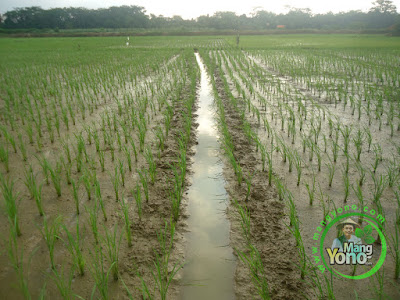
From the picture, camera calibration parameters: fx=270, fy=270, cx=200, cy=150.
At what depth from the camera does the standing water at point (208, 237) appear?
177cm

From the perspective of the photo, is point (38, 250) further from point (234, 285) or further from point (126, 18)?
point (126, 18)

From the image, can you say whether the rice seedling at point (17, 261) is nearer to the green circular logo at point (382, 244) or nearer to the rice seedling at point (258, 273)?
the rice seedling at point (258, 273)

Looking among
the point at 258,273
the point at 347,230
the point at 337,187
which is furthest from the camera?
the point at 337,187

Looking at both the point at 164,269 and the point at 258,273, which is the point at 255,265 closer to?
the point at 258,273

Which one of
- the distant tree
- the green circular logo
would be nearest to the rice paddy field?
the green circular logo

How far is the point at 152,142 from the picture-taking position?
3873 mm

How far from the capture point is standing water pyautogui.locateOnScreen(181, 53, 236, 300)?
177cm

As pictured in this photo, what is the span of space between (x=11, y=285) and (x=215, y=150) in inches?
105

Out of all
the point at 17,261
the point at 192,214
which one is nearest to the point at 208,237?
the point at 192,214

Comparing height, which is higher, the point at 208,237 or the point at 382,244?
the point at 382,244

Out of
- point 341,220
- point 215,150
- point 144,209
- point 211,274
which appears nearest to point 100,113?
point 215,150

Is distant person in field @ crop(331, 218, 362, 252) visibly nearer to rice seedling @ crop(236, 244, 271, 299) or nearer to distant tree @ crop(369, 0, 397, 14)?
rice seedling @ crop(236, 244, 271, 299)

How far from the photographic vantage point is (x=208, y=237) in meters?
2.23

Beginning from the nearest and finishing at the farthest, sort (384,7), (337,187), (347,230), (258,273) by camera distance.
Answer: (258,273) → (347,230) → (337,187) → (384,7)
